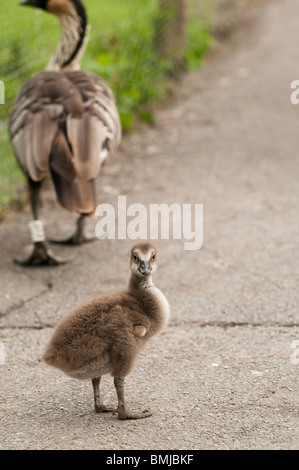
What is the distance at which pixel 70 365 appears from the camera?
12.5 feet

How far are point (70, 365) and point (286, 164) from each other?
533 centimetres

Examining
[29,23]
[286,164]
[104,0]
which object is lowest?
[286,164]

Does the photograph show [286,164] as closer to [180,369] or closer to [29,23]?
[29,23]

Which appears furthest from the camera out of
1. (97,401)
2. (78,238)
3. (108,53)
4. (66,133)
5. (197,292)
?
(108,53)

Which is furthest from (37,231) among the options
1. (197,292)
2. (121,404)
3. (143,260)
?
(121,404)

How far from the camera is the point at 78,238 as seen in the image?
6.90m

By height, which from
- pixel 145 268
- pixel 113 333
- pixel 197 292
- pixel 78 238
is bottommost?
pixel 113 333

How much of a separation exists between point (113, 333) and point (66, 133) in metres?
2.67

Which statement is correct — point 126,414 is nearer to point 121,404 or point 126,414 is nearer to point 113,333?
point 121,404

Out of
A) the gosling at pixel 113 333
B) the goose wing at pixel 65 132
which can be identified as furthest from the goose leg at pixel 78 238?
the gosling at pixel 113 333

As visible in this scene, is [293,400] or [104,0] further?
[104,0]

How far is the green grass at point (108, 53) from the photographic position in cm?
773

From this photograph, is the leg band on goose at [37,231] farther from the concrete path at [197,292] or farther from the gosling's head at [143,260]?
the gosling's head at [143,260]

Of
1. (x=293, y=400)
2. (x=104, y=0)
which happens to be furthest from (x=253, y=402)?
Answer: (x=104, y=0)
